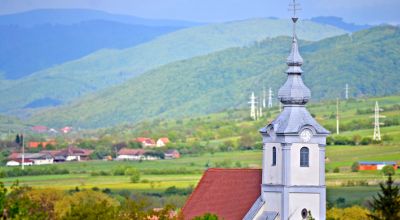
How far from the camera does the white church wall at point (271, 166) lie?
197 ft

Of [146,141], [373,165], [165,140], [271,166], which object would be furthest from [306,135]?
[146,141]

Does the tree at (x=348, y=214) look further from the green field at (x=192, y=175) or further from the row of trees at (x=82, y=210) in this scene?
the green field at (x=192, y=175)

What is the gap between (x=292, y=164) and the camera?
5956 centimetres

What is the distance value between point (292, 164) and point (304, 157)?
68 cm

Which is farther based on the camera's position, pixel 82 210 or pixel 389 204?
pixel 82 210

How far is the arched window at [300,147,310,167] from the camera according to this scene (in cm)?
5978

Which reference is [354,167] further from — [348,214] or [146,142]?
[146,142]

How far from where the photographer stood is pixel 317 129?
2347 inches

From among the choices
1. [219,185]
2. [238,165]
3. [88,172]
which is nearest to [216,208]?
[219,185]

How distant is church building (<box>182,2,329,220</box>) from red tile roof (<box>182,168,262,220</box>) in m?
0.10

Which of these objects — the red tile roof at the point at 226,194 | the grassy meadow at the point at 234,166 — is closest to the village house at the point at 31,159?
the grassy meadow at the point at 234,166

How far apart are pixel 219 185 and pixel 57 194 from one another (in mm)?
31809

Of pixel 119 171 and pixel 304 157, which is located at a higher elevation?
pixel 119 171

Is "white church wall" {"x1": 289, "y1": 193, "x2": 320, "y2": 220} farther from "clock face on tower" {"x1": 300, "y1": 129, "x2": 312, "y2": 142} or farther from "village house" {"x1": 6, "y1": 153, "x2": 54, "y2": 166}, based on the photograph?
"village house" {"x1": 6, "y1": 153, "x2": 54, "y2": 166}
